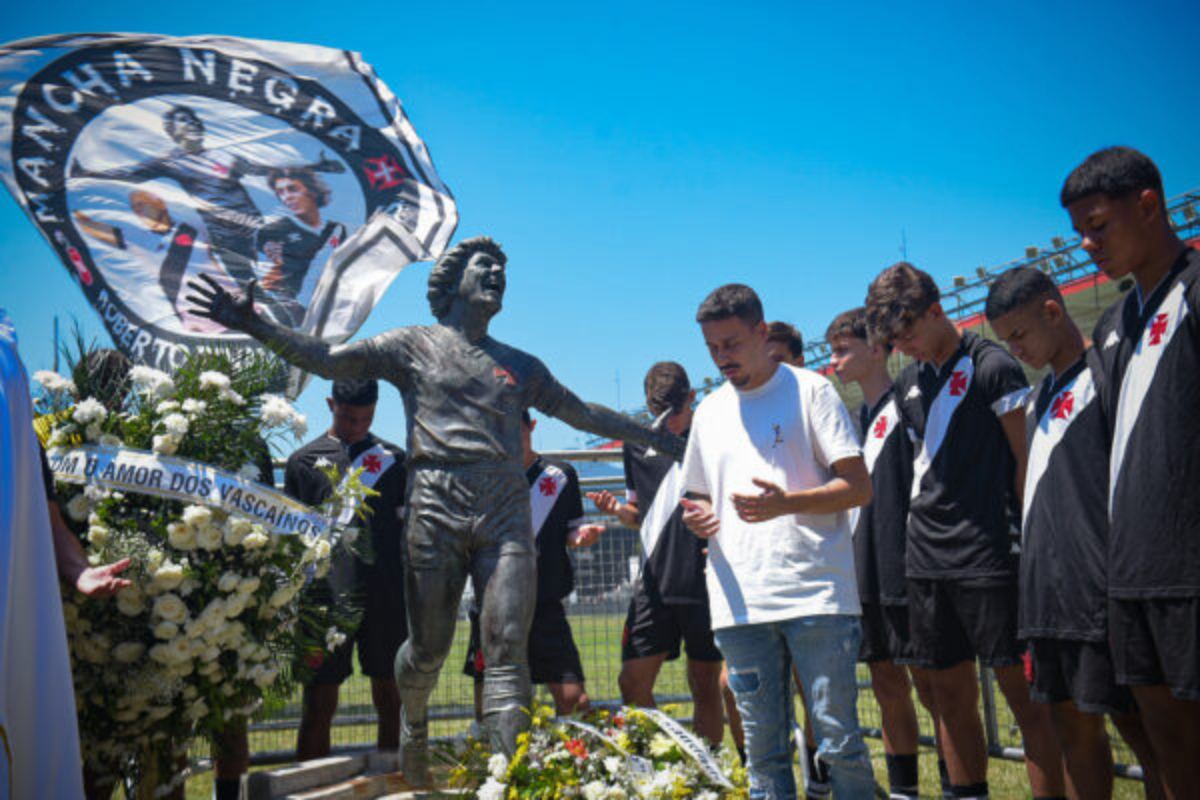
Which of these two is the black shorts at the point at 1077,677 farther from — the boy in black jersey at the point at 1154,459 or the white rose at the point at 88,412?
the white rose at the point at 88,412

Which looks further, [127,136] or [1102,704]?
[127,136]

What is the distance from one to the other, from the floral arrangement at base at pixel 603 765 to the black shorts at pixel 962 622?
1.06 m

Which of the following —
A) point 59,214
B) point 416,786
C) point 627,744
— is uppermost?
point 59,214

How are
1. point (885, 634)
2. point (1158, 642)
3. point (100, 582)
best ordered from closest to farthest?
point (1158, 642)
point (100, 582)
point (885, 634)

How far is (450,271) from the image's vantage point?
464 centimetres

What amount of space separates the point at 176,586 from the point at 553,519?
2.66 meters

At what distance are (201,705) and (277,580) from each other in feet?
1.91

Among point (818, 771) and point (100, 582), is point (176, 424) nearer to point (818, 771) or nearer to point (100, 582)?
point (100, 582)

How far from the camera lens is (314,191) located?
22.6ft

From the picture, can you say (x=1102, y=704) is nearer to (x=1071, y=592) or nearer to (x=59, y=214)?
(x=1071, y=592)

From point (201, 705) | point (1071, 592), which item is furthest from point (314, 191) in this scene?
point (1071, 592)

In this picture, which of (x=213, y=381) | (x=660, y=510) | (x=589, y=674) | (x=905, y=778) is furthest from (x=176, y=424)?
(x=589, y=674)

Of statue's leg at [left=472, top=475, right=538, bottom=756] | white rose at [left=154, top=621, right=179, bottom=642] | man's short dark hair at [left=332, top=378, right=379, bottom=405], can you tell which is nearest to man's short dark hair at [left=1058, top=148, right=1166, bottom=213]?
statue's leg at [left=472, top=475, right=538, bottom=756]

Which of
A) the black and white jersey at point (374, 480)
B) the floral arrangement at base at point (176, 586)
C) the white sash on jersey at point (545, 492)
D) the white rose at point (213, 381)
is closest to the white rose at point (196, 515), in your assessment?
the floral arrangement at base at point (176, 586)
